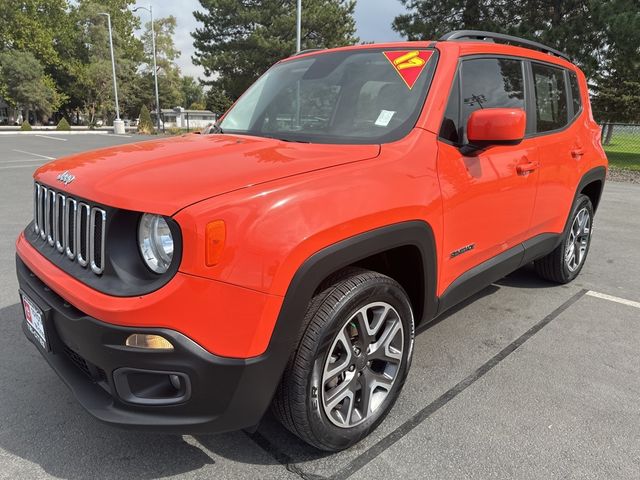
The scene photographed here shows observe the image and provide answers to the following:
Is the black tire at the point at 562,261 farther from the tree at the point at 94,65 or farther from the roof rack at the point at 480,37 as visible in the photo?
the tree at the point at 94,65

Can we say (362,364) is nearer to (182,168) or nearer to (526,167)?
(182,168)

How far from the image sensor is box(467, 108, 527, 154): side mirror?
240 centimetres

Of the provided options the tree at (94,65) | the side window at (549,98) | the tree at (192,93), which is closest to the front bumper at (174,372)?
the side window at (549,98)

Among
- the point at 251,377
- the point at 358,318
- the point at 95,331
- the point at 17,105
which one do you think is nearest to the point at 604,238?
the point at 358,318

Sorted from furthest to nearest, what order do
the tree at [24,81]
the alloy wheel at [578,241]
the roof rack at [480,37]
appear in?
the tree at [24,81]
the alloy wheel at [578,241]
the roof rack at [480,37]

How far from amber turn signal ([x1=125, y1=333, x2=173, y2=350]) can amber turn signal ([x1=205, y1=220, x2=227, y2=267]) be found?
312 mm

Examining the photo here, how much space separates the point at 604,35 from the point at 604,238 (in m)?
14.9

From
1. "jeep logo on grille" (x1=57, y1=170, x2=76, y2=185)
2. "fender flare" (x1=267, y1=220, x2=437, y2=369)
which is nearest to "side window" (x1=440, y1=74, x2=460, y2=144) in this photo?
"fender flare" (x1=267, y1=220, x2=437, y2=369)

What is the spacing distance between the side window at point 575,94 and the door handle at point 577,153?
0.32 metres

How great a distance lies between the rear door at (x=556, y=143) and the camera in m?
3.42

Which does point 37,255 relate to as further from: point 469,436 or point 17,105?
point 17,105

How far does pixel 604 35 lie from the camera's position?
17516 mm

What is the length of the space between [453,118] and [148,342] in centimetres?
189

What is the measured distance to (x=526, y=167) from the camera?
310 centimetres
